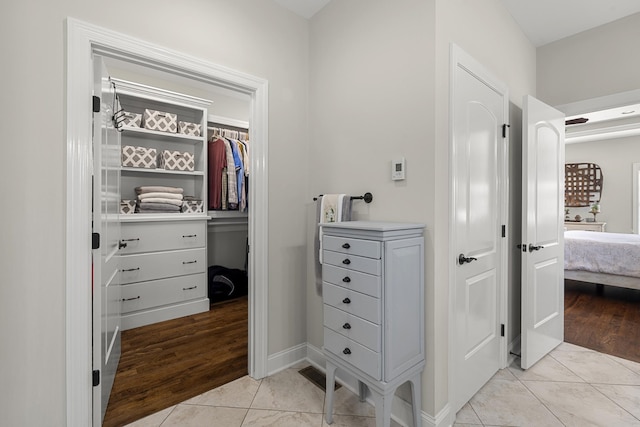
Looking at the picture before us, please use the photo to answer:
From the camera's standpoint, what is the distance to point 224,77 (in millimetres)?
1960

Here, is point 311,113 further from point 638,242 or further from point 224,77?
point 638,242

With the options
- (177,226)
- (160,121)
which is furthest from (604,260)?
(160,121)

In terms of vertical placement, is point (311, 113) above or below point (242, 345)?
above

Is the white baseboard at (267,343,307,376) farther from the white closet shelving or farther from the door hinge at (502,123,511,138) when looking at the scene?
the door hinge at (502,123,511,138)

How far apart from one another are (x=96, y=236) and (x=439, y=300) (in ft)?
5.93

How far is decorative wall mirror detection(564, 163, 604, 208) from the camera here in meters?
6.57

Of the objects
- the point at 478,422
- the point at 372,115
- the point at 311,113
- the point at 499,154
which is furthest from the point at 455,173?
the point at 478,422

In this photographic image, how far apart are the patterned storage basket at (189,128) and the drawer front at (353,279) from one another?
2510 mm

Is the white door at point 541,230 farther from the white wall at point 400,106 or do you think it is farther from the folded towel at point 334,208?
the folded towel at point 334,208

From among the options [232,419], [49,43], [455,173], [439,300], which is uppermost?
[49,43]

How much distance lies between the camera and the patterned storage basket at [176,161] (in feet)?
10.7

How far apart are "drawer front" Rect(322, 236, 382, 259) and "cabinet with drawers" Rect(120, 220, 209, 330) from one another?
6.97 feet

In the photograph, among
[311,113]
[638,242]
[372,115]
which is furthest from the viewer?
[638,242]

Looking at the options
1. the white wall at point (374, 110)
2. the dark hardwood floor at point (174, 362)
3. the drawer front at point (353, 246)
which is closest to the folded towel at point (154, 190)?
the dark hardwood floor at point (174, 362)
